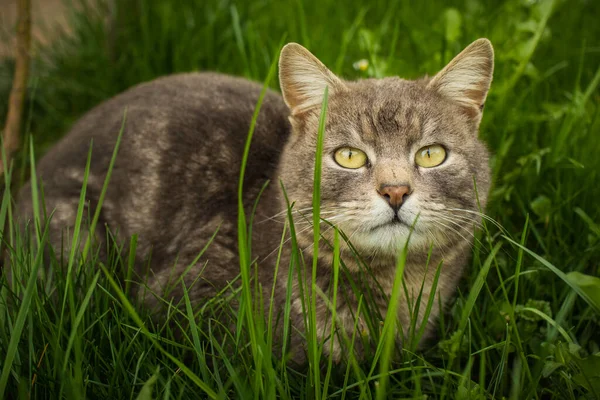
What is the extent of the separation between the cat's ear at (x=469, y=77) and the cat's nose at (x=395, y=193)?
0.53 m

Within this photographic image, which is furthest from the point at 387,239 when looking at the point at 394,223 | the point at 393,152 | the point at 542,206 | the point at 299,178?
the point at 542,206

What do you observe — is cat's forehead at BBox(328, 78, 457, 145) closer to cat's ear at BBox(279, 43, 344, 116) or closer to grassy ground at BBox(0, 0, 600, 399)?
cat's ear at BBox(279, 43, 344, 116)

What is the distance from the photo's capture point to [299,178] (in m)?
2.28

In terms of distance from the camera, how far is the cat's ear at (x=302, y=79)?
2.25 meters

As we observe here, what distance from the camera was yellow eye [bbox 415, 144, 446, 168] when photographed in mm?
2180

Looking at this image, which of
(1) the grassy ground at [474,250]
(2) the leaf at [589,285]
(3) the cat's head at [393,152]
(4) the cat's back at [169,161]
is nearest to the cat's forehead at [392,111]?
(3) the cat's head at [393,152]

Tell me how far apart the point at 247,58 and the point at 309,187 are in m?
1.95

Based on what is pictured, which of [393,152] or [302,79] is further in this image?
[302,79]

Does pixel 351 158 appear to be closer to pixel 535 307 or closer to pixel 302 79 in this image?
pixel 302 79

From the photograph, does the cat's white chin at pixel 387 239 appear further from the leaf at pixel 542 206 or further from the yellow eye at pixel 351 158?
the leaf at pixel 542 206

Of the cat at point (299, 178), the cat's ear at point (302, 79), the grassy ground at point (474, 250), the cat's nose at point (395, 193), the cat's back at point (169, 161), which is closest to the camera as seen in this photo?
the grassy ground at point (474, 250)

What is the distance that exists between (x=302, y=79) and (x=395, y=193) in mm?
610

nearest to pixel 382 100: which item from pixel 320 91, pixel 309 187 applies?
pixel 320 91

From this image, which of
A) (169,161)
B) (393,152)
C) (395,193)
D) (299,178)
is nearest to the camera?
(395,193)
